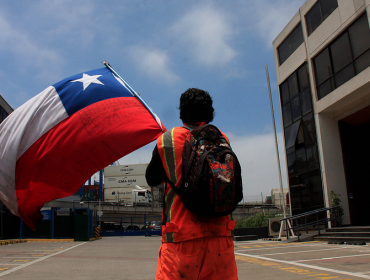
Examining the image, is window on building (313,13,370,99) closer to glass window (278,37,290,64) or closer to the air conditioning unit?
glass window (278,37,290,64)

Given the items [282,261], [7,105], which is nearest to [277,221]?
[282,261]

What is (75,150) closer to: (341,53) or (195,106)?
(195,106)

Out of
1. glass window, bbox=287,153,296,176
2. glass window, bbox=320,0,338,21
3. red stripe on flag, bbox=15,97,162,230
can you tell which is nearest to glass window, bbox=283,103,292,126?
glass window, bbox=287,153,296,176

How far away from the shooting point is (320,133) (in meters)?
15.3

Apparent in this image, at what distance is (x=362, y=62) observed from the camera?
12922mm

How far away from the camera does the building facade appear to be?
528 inches

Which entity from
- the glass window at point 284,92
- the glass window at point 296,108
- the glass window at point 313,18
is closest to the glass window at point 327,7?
the glass window at point 313,18

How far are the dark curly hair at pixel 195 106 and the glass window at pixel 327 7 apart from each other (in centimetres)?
1475

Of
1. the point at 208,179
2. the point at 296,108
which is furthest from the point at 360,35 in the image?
the point at 208,179

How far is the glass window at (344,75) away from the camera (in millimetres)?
13489

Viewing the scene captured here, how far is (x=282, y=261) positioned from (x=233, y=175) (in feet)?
21.5

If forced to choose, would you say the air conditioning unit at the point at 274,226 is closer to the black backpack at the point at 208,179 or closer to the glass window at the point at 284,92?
the glass window at the point at 284,92

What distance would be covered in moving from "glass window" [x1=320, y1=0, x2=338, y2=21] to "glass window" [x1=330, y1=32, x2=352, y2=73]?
55.5 inches

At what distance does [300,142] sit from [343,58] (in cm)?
481
